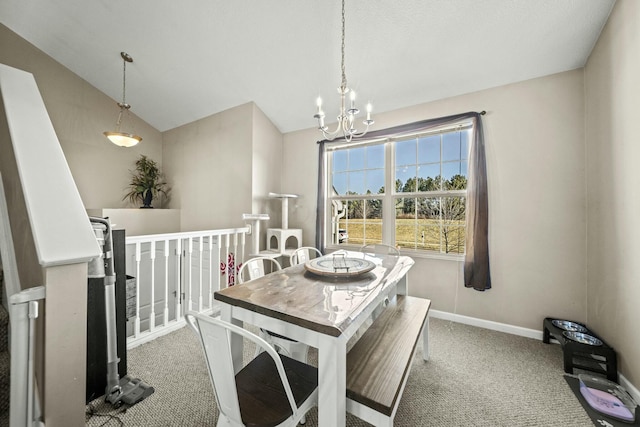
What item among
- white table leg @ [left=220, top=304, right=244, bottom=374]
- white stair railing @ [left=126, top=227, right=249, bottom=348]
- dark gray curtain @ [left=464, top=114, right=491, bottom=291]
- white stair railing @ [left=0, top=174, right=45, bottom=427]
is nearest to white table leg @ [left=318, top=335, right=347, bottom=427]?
white table leg @ [left=220, top=304, right=244, bottom=374]

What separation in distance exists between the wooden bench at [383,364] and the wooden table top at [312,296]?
315 millimetres

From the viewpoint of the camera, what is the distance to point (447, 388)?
168cm

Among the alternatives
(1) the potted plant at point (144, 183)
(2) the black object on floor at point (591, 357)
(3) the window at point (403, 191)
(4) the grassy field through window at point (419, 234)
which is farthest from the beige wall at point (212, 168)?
(2) the black object on floor at point (591, 357)

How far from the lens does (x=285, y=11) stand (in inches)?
85.5

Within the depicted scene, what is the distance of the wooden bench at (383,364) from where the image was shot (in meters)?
0.98

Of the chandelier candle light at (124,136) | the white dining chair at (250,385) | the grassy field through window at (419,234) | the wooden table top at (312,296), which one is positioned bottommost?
the white dining chair at (250,385)

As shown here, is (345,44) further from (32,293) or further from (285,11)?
(32,293)

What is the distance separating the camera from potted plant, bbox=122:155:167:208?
13.7ft

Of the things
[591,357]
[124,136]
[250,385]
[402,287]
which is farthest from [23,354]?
[591,357]

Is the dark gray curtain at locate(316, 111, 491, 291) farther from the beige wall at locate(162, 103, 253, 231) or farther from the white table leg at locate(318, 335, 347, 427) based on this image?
the beige wall at locate(162, 103, 253, 231)

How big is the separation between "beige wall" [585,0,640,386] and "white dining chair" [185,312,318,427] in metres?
2.19

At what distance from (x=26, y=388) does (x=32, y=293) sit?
0.40m

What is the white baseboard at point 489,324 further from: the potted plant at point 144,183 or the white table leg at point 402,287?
the potted plant at point 144,183

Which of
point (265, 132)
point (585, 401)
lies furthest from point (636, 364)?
point (265, 132)
